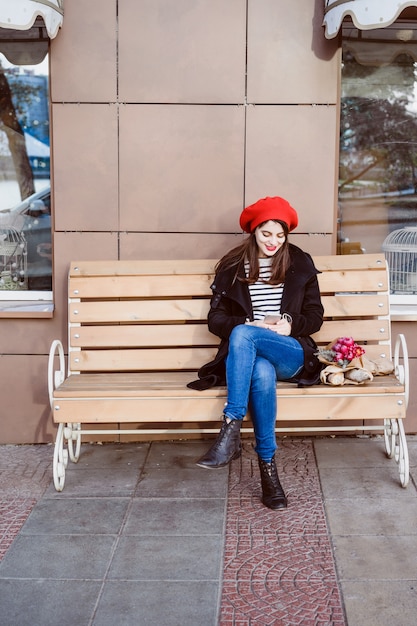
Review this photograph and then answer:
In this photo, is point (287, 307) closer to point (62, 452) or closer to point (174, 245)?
point (174, 245)

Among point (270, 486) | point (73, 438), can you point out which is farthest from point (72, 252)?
point (270, 486)

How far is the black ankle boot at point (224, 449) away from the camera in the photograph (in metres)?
4.31

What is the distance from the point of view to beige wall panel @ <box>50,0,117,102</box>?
5.36m

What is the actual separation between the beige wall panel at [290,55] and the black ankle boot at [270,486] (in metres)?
2.43

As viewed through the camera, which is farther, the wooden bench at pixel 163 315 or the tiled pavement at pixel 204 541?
the wooden bench at pixel 163 315

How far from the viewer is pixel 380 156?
5.98 m

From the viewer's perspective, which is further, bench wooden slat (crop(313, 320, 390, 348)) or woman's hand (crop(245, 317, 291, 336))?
bench wooden slat (crop(313, 320, 390, 348))

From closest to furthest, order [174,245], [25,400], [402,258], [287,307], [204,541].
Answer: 1. [204,541]
2. [287,307]
3. [174,245]
4. [25,400]
5. [402,258]

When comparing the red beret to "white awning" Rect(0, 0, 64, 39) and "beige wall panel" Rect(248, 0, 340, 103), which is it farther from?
"white awning" Rect(0, 0, 64, 39)

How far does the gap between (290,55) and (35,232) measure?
2149mm

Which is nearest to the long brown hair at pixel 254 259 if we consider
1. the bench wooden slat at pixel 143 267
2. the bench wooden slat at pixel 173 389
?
the bench wooden slat at pixel 143 267

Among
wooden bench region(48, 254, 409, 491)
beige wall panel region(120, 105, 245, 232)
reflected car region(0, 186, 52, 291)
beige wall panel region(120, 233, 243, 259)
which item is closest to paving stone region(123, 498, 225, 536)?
wooden bench region(48, 254, 409, 491)

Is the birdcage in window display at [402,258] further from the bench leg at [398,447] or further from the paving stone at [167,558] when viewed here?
the paving stone at [167,558]

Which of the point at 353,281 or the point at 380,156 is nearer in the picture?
the point at 353,281
